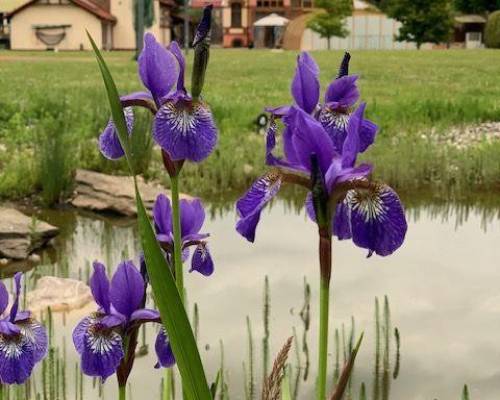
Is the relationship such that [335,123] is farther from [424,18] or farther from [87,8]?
[424,18]

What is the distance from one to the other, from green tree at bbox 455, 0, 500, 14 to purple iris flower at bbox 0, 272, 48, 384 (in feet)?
193

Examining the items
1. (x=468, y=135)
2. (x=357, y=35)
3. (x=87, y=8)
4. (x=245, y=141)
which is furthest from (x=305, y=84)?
(x=357, y=35)

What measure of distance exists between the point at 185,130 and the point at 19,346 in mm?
539

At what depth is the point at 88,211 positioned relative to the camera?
23.7ft

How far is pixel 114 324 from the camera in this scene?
5.31ft

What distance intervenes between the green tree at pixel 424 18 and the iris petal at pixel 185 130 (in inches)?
2014

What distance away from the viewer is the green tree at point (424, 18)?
169 ft

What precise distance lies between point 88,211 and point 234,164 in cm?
155

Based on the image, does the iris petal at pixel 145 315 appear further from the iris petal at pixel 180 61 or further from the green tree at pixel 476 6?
the green tree at pixel 476 6

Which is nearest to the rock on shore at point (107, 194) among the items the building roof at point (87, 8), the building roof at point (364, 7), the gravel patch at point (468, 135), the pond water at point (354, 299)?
the pond water at point (354, 299)

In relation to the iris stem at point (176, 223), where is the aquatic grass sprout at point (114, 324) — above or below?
below

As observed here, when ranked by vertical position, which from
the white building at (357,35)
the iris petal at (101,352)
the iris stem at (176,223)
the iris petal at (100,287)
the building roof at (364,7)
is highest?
the building roof at (364,7)

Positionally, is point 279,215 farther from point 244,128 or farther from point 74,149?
point 244,128

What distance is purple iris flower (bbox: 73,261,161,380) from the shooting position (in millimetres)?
1576
